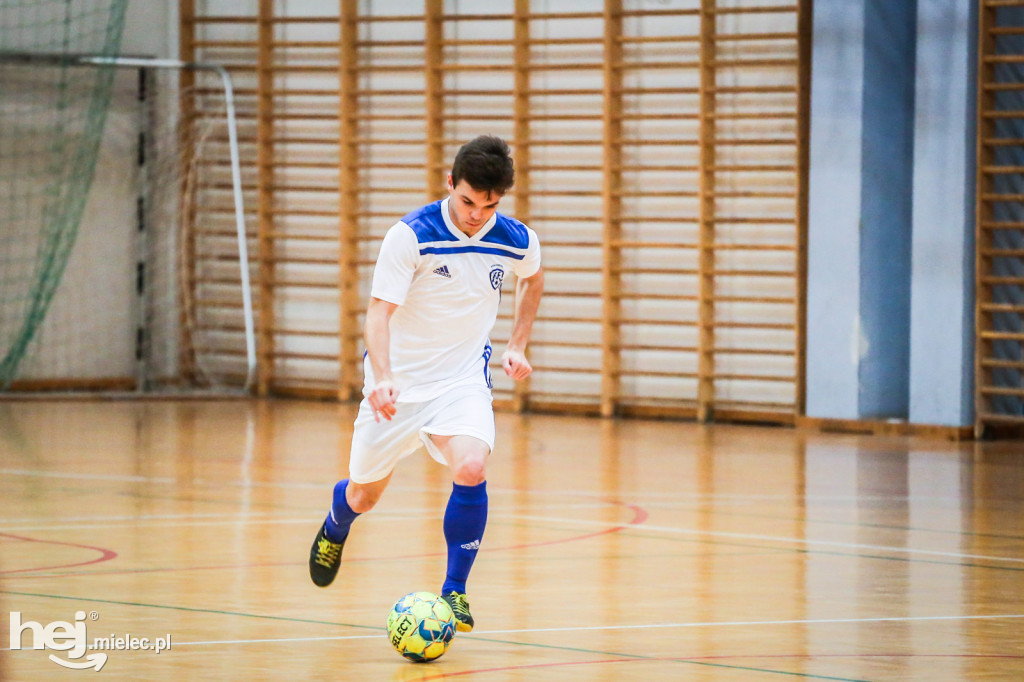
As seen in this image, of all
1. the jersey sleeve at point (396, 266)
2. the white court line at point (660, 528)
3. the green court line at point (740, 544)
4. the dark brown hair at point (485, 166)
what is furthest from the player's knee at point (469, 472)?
the white court line at point (660, 528)

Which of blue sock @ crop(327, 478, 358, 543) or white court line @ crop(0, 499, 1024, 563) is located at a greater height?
blue sock @ crop(327, 478, 358, 543)

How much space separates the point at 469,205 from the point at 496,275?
0.28 meters

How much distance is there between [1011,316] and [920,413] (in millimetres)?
942

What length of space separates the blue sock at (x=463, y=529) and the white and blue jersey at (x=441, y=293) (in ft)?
1.02

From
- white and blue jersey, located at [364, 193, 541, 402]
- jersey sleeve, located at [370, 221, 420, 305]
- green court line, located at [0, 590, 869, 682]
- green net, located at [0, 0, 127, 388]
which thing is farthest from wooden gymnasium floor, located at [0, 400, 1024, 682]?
green net, located at [0, 0, 127, 388]

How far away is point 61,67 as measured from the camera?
12.9 m

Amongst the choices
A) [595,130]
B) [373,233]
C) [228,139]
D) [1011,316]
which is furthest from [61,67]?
[1011,316]

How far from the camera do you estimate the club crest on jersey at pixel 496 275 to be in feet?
13.6

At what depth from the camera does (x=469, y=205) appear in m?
3.96

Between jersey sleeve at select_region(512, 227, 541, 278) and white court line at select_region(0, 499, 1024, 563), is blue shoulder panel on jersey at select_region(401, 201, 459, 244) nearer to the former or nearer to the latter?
jersey sleeve at select_region(512, 227, 541, 278)

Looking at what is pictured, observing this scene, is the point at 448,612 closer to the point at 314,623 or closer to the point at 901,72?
the point at 314,623

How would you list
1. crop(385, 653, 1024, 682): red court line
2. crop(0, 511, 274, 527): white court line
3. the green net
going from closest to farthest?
crop(385, 653, 1024, 682): red court line → crop(0, 511, 274, 527): white court line → the green net

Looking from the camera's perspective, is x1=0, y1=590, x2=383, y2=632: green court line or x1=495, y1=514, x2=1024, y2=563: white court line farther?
x1=495, y1=514, x2=1024, y2=563: white court line

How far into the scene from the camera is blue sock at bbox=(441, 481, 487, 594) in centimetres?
392
